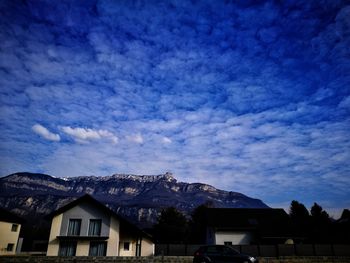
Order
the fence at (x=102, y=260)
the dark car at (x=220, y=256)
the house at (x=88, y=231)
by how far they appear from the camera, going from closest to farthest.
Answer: the dark car at (x=220, y=256) < the fence at (x=102, y=260) < the house at (x=88, y=231)

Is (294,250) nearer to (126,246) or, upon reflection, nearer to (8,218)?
(126,246)

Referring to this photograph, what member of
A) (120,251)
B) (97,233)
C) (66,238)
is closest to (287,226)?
(120,251)

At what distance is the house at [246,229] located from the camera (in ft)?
121

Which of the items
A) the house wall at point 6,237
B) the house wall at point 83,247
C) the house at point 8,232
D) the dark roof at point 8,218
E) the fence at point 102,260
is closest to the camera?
the fence at point 102,260

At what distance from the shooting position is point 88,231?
33562mm

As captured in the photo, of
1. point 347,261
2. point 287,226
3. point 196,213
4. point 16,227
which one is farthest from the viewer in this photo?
point 196,213

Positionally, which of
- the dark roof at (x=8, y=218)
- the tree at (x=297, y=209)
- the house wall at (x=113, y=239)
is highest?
the tree at (x=297, y=209)

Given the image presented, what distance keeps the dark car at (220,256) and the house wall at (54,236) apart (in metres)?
20.8

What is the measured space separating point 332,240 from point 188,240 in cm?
2801

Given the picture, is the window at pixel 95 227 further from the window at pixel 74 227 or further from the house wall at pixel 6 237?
the house wall at pixel 6 237

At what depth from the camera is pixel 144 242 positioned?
40.4 m

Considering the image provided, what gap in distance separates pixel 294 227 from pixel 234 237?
331 inches

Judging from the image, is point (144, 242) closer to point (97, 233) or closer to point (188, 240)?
point (97, 233)

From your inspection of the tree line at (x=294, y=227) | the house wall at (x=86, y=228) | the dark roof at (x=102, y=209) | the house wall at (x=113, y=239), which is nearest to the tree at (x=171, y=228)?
the tree line at (x=294, y=227)
